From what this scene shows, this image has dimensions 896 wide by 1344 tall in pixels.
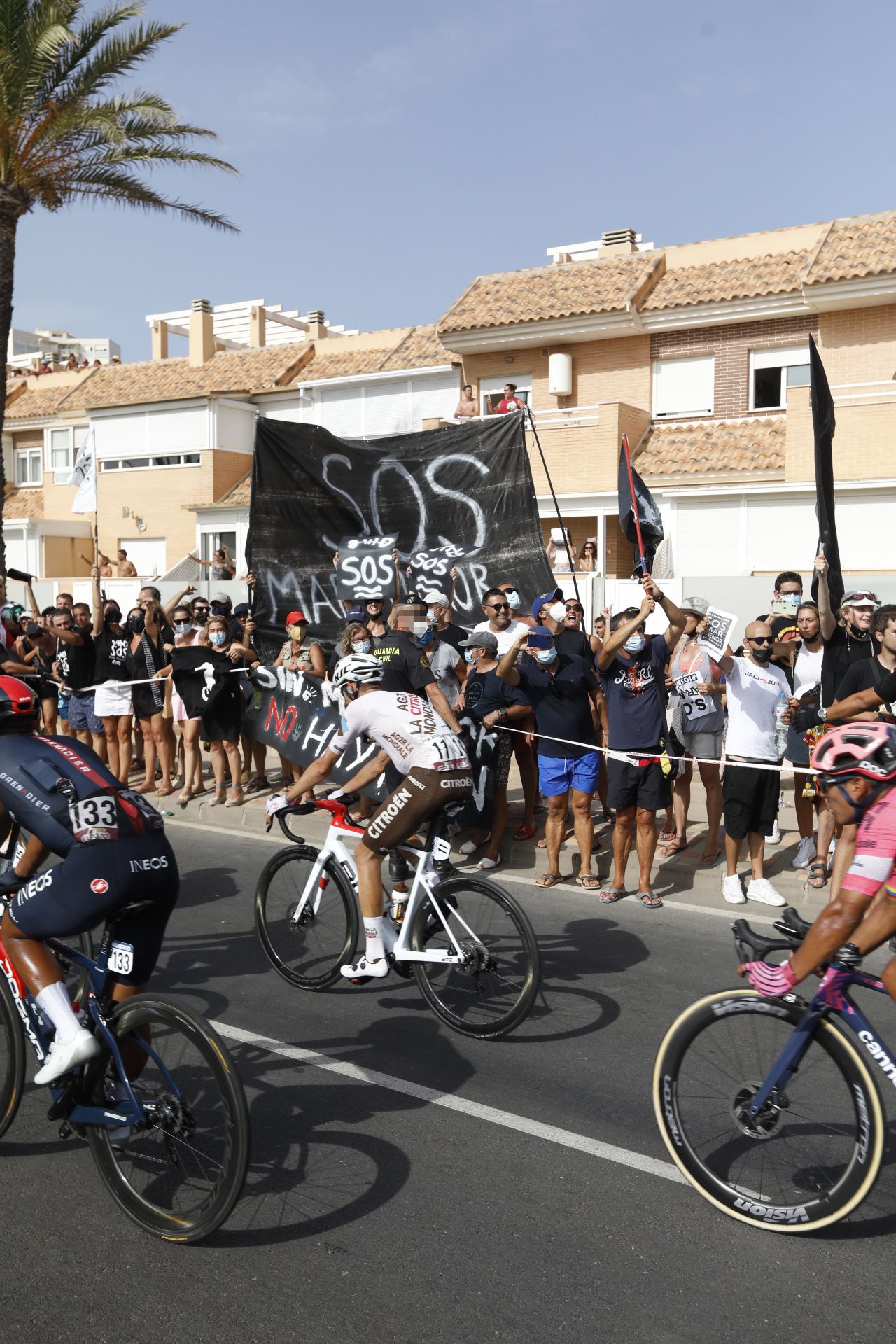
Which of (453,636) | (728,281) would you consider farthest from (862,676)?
(728,281)

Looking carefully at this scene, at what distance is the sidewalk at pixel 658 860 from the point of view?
8039 mm

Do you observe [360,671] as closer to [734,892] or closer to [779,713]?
[734,892]

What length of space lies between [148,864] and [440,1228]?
158 centimetres

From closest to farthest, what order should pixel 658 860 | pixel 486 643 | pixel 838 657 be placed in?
pixel 838 657
pixel 658 860
pixel 486 643

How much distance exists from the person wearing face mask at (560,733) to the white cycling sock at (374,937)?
294 cm

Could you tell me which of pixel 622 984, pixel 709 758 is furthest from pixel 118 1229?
pixel 709 758

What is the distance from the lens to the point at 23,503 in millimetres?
39375

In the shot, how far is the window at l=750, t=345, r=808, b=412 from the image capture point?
75.9 feet

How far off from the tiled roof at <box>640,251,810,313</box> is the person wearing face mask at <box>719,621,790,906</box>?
16301mm

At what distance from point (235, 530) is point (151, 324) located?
13.7 metres

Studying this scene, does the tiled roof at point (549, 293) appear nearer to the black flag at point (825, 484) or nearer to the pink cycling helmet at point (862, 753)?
the black flag at point (825, 484)

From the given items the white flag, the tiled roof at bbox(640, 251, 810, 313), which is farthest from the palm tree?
the tiled roof at bbox(640, 251, 810, 313)

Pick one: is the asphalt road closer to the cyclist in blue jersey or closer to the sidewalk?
the cyclist in blue jersey

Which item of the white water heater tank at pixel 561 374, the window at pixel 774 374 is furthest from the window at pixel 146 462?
the window at pixel 774 374
